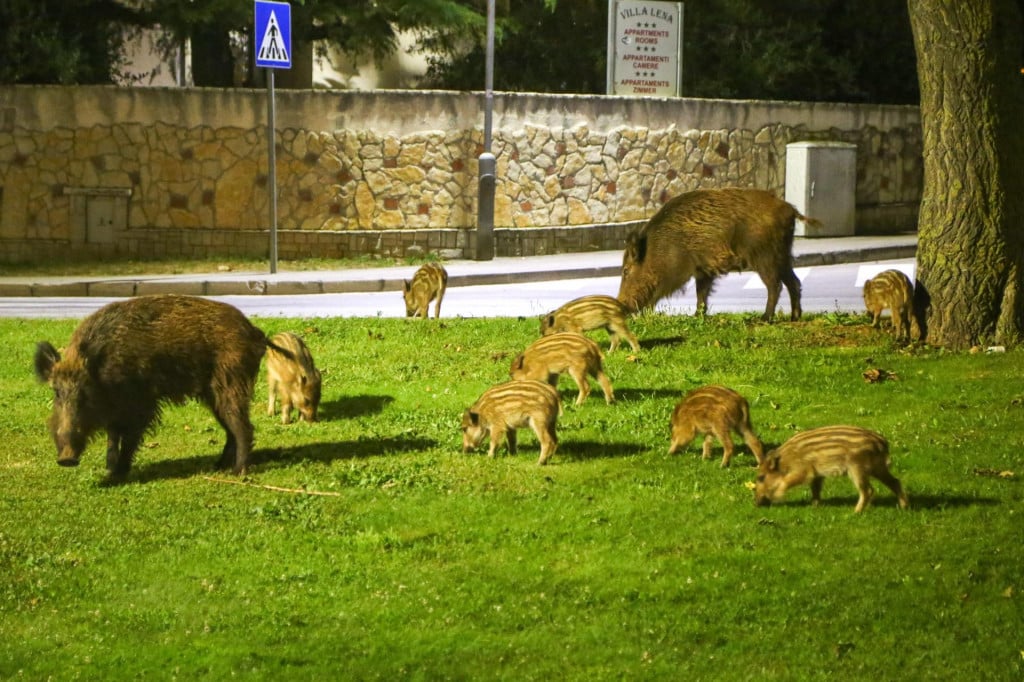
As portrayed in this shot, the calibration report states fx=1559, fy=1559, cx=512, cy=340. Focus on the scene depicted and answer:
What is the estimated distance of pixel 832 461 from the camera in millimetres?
7840

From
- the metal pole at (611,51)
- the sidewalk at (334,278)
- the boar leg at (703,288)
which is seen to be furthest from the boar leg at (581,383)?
the metal pole at (611,51)

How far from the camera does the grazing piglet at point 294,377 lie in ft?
34.6

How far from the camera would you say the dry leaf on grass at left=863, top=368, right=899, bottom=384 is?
1179 cm

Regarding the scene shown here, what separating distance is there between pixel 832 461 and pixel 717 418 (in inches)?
49.6

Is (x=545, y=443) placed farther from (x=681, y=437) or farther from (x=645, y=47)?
(x=645, y=47)

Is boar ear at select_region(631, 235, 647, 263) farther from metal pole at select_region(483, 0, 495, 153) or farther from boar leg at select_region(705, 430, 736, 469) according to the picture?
metal pole at select_region(483, 0, 495, 153)

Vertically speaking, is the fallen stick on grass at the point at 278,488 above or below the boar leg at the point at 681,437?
below

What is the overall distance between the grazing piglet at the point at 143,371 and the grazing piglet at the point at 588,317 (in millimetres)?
3485

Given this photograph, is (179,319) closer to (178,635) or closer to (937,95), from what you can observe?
(178,635)

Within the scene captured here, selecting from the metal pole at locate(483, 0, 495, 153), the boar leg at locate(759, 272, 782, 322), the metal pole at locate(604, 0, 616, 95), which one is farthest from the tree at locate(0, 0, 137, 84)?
the boar leg at locate(759, 272, 782, 322)

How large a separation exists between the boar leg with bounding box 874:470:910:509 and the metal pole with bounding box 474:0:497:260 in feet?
51.5

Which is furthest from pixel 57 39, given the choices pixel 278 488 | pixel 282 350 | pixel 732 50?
pixel 278 488

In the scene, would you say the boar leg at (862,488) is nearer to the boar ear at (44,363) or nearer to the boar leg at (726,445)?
the boar leg at (726,445)

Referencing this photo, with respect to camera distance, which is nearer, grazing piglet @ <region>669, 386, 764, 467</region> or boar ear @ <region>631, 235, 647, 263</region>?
grazing piglet @ <region>669, 386, 764, 467</region>
